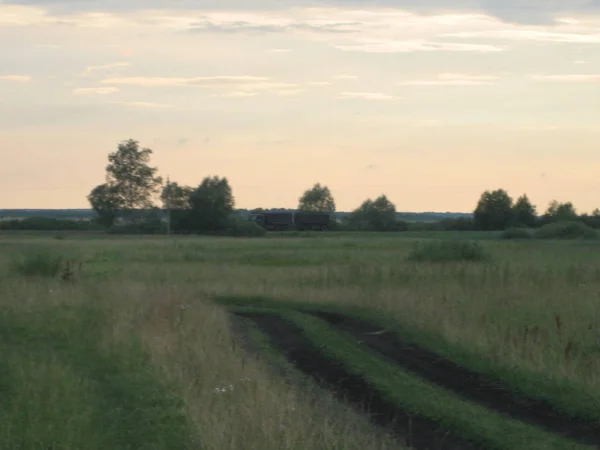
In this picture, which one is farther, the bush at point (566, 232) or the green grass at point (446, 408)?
the bush at point (566, 232)

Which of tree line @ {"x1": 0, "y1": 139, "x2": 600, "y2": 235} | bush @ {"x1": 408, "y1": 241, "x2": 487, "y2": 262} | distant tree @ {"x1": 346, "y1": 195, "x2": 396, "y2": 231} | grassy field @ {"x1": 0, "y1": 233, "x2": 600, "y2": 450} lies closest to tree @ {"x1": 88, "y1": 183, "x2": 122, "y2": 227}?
tree line @ {"x1": 0, "y1": 139, "x2": 600, "y2": 235}

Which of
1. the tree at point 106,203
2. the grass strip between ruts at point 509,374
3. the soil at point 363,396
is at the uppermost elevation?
the tree at point 106,203

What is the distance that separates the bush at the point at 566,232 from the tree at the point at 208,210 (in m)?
36.5

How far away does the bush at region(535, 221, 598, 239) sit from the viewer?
64250 millimetres

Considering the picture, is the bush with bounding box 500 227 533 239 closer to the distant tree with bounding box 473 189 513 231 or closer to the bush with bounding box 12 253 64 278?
the distant tree with bounding box 473 189 513 231

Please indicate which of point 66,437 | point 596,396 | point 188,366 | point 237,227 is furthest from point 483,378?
point 237,227

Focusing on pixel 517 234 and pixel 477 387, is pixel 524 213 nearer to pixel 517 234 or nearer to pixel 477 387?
pixel 517 234

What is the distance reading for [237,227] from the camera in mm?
88312

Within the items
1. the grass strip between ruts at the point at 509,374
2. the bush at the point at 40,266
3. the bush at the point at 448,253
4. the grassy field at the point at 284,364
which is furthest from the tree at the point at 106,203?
the grass strip between ruts at the point at 509,374

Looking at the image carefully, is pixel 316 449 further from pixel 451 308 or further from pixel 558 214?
pixel 558 214

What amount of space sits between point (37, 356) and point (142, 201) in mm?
84292

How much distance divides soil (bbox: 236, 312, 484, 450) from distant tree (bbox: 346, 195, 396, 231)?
95.1 m

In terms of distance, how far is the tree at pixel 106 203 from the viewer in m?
96.4

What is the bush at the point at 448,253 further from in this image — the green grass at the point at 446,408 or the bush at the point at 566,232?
the bush at the point at 566,232
